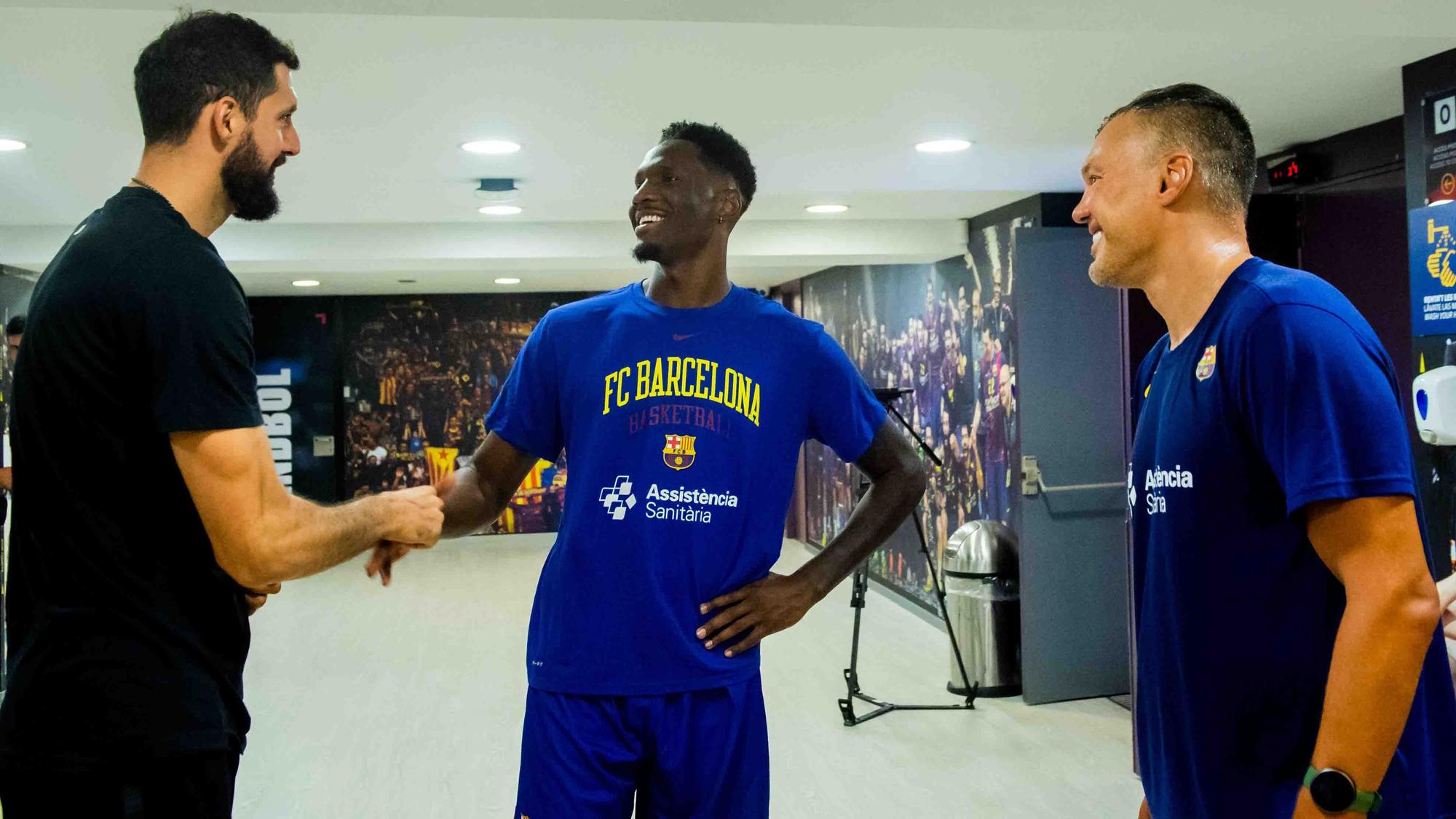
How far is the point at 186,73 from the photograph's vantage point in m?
1.46

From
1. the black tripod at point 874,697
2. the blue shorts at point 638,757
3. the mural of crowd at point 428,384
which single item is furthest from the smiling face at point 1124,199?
the mural of crowd at point 428,384

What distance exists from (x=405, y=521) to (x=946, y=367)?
17.9 ft

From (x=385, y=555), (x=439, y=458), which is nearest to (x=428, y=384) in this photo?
(x=439, y=458)

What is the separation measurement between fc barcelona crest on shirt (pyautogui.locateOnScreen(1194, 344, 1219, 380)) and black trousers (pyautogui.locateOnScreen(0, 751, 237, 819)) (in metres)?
1.22

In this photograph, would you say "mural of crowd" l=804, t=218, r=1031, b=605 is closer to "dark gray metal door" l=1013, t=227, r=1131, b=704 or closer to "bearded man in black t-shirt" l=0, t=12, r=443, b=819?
"dark gray metal door" l=1013, t=227, r=1131, b=704

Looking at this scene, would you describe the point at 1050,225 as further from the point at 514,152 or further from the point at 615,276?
the point at 615,276

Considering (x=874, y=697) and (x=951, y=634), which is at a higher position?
(x=951, y=634)

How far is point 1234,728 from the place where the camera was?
1313 millimetres

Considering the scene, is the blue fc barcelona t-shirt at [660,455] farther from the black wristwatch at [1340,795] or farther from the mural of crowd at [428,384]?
the mural of crowd at [428,384]

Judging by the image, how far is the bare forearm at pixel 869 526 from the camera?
1945 mm

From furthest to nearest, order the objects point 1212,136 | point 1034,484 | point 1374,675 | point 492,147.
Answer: point 1034,484 → point 492,147 → point 1212,136 → point 1374,675

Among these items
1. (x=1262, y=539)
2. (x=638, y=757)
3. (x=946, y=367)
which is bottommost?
(x=638, y=757)

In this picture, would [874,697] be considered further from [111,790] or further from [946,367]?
[111,790]

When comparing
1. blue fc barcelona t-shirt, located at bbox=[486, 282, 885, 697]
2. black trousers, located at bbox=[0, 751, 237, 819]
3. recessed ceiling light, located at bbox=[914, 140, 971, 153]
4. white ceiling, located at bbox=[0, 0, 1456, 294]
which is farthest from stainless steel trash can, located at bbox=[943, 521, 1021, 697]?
black trousers, located at bbox=[0, 751, 237, 819]
